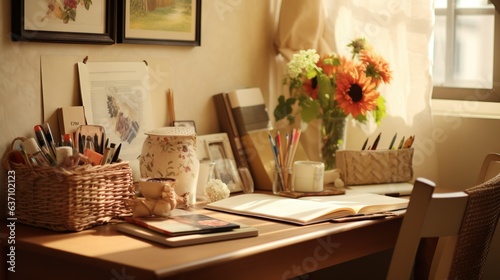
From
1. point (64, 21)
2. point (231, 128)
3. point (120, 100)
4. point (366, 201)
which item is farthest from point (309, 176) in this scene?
point (64, 21)

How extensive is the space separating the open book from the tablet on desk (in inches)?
3.3

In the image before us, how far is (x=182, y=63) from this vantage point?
7.49 ft

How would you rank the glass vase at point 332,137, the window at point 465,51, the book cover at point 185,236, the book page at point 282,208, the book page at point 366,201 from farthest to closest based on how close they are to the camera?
the window at point 465,51, the glass vase at point 332,137, the book page at point 366,201, the book page at point 282,208, the book cover at point 185,236

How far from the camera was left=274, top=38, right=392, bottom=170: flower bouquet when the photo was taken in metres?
2.35

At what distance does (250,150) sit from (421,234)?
100cm

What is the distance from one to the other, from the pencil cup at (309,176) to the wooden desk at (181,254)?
0.31 m

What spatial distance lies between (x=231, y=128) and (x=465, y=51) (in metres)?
0.86

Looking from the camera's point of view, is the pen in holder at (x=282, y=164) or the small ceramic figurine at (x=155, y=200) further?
the pen in holder at (x=282, y=164)

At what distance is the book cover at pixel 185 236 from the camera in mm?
1584

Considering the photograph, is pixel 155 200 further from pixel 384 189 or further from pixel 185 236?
pixel 384 189

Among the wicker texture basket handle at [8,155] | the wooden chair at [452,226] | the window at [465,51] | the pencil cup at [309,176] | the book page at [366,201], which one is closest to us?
the wooden chair at [452,226]

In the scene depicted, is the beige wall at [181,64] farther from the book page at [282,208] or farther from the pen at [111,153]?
the book page at [282,208]

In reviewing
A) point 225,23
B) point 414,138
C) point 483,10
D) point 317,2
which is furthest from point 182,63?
point 483,10

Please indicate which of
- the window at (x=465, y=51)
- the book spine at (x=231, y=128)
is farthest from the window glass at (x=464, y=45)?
the book spine at (x=231, y=128)
